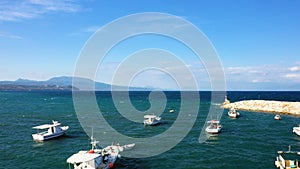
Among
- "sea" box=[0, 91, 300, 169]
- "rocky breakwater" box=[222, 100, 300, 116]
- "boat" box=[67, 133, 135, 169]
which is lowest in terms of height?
"sea" box=[0, 91, 300, 169]

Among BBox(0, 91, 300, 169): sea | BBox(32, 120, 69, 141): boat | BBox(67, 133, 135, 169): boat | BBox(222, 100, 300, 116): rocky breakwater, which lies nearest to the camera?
BBox(67, 133, 135, 169): boat

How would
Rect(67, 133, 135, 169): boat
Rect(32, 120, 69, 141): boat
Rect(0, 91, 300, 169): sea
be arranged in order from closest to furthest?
Rect(67, 133, 135, 169): boat, Rect(0, 91, 300, 169): sea, Rect(32, 120, 69, 141): boat

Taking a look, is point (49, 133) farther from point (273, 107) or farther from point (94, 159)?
point (273, 107)

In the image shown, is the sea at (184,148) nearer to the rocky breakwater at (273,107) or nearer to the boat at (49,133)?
the boat at (49,133)

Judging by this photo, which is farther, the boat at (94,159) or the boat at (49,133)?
the boat at (49,133)

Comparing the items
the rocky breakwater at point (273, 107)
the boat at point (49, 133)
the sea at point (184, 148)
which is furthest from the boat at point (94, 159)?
the rocky breakwater at point (273, 107)

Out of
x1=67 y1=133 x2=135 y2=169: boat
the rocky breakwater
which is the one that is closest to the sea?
x1=67 y1=133 x2=135 y2=169: boat

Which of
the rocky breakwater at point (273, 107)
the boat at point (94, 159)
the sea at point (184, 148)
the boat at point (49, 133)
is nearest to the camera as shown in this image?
the boat at point (94, 159)

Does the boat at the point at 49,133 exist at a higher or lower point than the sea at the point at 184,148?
higher

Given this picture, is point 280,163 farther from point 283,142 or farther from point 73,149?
point 73,149

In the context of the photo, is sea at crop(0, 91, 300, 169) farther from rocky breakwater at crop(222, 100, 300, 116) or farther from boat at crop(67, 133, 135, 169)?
rocky breakwater at crop(222, 100, 300, 116)

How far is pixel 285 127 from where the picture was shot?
7794cm

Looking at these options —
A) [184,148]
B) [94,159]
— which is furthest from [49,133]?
[184,148]

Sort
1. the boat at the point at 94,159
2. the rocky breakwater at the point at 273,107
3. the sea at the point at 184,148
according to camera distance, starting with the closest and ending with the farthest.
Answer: the boat at the point at 94,159, the sea at the point at 184,148, the rocky breakwater at the point at 273,107
